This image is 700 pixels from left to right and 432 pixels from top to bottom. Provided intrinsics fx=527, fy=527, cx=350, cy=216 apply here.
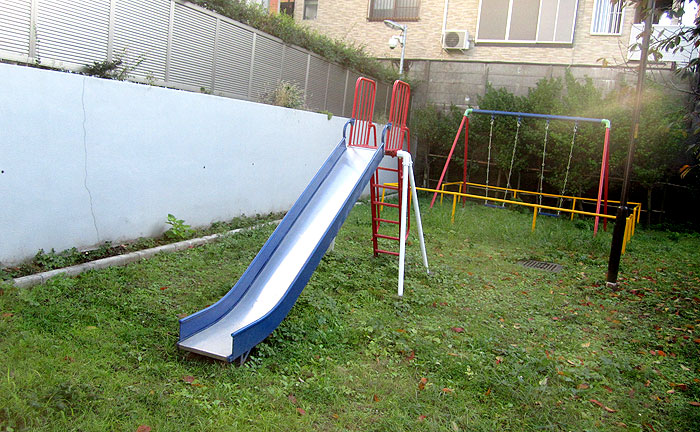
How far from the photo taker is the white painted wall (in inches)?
183

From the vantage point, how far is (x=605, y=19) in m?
15.3

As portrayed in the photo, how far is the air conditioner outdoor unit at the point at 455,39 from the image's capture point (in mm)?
16344

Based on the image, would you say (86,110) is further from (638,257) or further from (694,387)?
(638,257)

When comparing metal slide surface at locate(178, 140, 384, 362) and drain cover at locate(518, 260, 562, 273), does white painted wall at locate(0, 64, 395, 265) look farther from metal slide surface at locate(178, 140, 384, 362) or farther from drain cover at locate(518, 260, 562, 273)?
drain cover at locate(518, 260, 562, 273)

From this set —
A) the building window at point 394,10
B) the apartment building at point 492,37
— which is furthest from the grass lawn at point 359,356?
the building window at point 394,10

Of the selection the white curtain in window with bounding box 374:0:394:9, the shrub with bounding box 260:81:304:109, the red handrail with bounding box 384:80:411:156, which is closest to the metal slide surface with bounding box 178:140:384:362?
the red handrail with bounding box 384:80:411:156

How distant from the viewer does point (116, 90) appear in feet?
18.4

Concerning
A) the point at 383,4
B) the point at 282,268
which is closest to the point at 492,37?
the point at 383,4

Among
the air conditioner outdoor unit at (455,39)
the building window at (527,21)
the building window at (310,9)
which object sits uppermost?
the building window at (310,9)

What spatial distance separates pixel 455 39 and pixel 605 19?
14.1 feet

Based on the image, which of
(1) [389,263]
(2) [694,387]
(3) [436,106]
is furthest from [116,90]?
(3) [436,106]

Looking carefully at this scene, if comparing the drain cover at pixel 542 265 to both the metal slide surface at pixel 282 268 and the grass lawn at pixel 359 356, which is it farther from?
the metal slide surface at pixel 282 268

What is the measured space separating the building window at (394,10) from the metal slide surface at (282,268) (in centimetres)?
1292

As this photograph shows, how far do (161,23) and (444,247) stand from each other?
519cm
